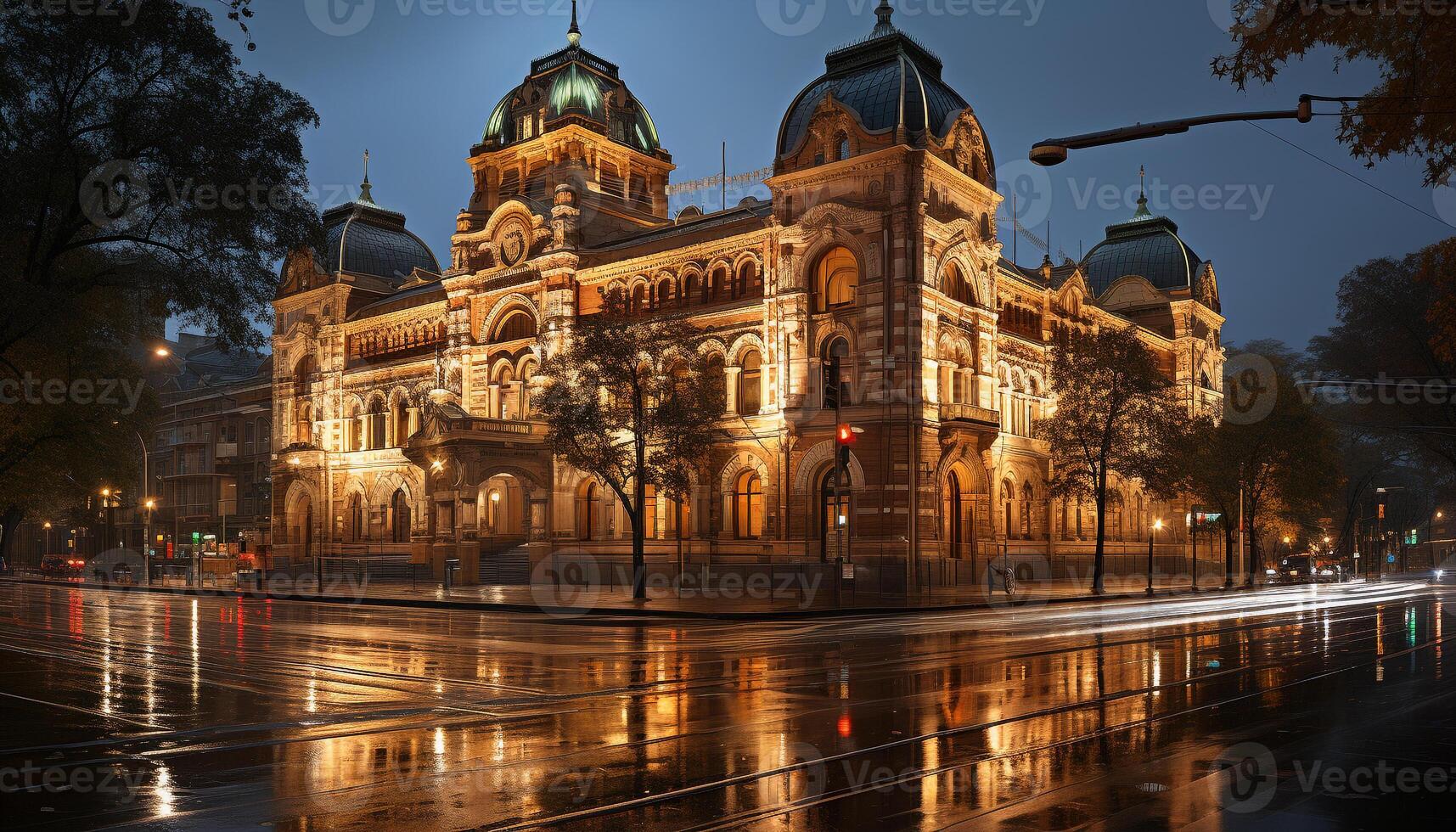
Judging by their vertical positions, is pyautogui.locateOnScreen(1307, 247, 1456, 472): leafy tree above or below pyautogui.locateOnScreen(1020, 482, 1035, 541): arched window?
above

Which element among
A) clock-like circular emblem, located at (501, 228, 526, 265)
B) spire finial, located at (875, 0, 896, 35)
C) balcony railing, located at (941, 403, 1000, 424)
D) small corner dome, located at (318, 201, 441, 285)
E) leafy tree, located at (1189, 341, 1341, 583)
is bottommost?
leafy tree, located at (1189, 341, 1341, 583)

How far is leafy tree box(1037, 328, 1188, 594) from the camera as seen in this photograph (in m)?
47.7

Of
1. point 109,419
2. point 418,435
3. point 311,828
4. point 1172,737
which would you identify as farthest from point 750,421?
point 311,828

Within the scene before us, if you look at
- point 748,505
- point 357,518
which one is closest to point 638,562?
point 748,505

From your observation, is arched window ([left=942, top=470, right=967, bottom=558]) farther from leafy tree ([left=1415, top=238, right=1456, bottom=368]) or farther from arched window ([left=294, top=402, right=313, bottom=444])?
arched window ([left=294, top=402, right=313, bottom=444])

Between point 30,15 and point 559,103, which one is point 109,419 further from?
point 559,103

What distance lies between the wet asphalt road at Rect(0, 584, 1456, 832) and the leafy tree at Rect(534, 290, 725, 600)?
15.6m

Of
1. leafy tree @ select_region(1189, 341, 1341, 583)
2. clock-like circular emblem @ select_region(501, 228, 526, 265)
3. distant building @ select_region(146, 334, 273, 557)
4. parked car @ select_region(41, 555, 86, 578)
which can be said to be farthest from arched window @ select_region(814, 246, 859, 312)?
parked car @ select_region(41, 555, 86, 578)

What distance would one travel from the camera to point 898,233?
149 ft

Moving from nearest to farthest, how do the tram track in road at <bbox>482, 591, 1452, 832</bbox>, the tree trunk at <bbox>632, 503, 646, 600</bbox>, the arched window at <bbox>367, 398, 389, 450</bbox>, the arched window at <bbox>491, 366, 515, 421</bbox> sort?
the tram track in road at <bbox>482, 591, 1452, 832</bbox> < the tree trunk at <bbox>632, 503, 646, 600</bbox> < the arched window at <bbox>491, 366, 515, 421</bbox> < the arched window at <bbox>367, 398, 389, 450</bbox>

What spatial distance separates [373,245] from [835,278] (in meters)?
38.2

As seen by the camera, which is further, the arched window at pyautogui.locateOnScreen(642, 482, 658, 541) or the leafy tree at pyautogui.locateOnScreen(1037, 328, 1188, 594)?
the arched window at pyautogui.locateOnScreen(642, 482, 658, 541)

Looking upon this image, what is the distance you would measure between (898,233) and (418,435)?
81.1 ft

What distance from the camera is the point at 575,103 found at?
64.3m
